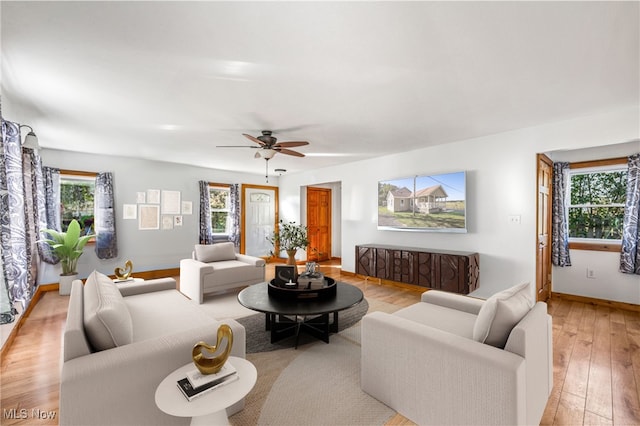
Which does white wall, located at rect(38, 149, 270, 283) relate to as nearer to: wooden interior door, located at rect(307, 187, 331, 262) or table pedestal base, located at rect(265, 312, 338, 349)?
wooden interior door, located at rect(307, 187, 331, 262)

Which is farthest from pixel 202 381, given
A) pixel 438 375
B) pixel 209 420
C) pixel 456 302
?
pixel 456 302

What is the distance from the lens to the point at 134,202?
5.71 metres

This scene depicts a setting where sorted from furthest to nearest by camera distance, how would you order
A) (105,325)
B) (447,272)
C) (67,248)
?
(67,248)
(447,272)
(105,325)

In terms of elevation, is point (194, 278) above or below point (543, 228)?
below

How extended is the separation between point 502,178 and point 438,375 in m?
3.31

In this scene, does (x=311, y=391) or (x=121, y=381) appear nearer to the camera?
(x=121, y=381)

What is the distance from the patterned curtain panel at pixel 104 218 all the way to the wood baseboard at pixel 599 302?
7474mm

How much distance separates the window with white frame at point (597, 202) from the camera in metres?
4.15

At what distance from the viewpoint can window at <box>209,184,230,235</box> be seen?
6.96m

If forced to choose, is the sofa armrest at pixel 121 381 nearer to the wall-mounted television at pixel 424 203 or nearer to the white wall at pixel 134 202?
the wall-mounted television at pixel 424 203

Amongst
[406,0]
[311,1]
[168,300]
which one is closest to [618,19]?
[406,0]

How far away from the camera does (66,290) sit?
4629 millimetres

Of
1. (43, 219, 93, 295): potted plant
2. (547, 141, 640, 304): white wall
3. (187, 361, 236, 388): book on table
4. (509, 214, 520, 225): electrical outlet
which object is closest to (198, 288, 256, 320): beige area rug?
(187, 361, 236, 388): book on table

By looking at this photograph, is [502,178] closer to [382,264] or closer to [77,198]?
[382,264]
